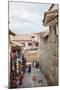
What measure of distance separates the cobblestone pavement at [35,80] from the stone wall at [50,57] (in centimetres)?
4

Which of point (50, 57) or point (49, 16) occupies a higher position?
point (49, 16)

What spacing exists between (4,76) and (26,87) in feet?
0.70

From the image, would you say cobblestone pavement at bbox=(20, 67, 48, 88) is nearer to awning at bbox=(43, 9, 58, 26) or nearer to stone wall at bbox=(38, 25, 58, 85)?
stone wall at bbox=(38, 25, 58, 85)

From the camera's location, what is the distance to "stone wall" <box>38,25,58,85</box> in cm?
166

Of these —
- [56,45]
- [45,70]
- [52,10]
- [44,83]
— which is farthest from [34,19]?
[44,83]

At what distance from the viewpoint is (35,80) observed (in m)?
1.65

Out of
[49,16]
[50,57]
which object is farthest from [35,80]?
[49,16]

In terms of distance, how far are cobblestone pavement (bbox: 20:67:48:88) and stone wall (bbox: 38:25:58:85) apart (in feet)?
0.14

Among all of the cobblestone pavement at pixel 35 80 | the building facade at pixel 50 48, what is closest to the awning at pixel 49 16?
the building facade at pixel 50 48

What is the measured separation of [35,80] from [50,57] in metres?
0.24

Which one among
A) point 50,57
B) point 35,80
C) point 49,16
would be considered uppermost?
point 49,16

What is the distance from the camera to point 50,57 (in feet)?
5.50

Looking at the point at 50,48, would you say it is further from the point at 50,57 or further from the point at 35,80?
the point at 35,80

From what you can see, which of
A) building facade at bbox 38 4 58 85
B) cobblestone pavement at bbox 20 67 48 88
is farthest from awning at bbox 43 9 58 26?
cobblestone pavement at bbox 20 67 48 88
